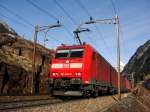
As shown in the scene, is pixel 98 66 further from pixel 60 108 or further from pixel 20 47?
pixel 20 47

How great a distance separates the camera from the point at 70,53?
17.3 metres

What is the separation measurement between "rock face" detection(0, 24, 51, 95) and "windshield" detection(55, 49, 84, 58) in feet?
17.2

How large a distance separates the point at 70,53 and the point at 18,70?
692 cm

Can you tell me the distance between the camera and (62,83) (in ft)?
52.0

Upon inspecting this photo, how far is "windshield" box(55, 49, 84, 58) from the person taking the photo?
16.9 meters

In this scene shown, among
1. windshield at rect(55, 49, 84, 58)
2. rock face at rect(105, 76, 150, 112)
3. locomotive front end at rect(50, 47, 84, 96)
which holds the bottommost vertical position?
rock face at rect(105, 76, 150, 112)

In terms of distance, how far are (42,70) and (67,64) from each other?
11.0m

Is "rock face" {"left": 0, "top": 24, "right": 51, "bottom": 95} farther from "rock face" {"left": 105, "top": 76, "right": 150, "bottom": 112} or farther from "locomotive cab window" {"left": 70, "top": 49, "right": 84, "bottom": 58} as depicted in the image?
"rock face" {"left": 105, "top": 76, "right": 150, "bottom": 112}

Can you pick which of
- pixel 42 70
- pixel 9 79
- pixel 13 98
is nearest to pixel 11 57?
pixel 42 70

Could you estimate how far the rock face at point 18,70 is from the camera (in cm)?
2055

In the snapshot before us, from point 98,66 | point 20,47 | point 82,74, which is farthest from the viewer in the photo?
point 20,47

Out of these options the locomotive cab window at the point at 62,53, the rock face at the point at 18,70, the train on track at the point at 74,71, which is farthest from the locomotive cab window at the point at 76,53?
the rock face at the point at 18,70

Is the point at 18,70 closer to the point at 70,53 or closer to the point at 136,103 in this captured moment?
the point at 70,53

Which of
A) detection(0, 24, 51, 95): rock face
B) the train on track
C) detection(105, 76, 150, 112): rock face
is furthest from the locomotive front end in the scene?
detection(0, 24, 51, 95): rock face
